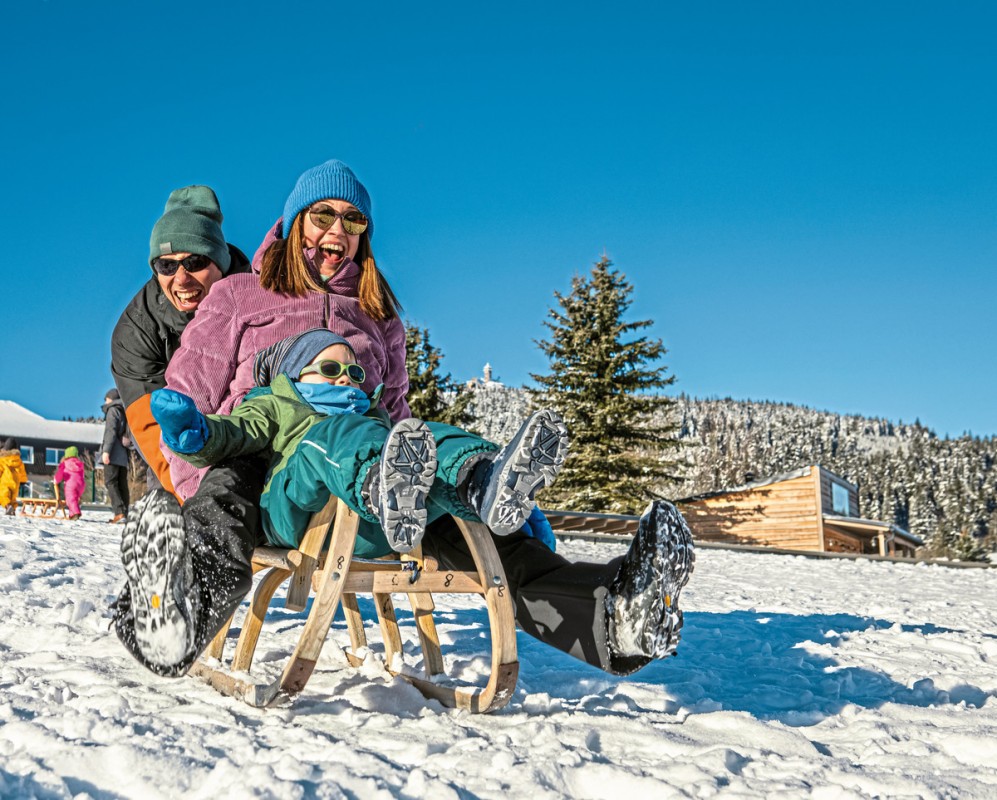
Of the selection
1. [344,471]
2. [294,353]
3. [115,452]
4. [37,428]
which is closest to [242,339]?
[294,353]

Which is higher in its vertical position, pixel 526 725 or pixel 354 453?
pixel 354 453

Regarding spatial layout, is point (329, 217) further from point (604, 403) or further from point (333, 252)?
point (604, 403)

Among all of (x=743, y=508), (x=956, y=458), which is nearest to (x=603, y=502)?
(x=743, y=508)

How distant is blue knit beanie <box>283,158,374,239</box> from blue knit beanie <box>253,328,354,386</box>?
0.86 m

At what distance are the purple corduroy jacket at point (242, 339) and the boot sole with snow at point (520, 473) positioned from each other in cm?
96

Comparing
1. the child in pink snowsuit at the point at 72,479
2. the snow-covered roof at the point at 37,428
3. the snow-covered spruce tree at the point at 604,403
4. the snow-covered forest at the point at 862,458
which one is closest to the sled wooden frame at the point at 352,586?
the child in pink snowsuit at the point at 72,479

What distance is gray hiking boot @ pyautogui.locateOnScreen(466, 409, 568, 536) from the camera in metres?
2.06

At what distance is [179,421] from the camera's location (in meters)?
2.26

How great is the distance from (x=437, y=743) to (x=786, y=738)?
93 centimetres

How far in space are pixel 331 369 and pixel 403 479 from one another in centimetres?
71

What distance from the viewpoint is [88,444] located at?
49.5 meters

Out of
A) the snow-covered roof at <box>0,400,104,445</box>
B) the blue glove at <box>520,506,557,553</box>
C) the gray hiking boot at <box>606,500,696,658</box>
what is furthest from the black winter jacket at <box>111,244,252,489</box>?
the snow-covered roof at <box>0,400,104,445</box>

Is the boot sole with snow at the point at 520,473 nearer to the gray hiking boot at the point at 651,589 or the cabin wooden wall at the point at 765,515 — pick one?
the gray hiking boot at the point at 651,589

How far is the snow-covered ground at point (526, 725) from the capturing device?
187 centimetres
